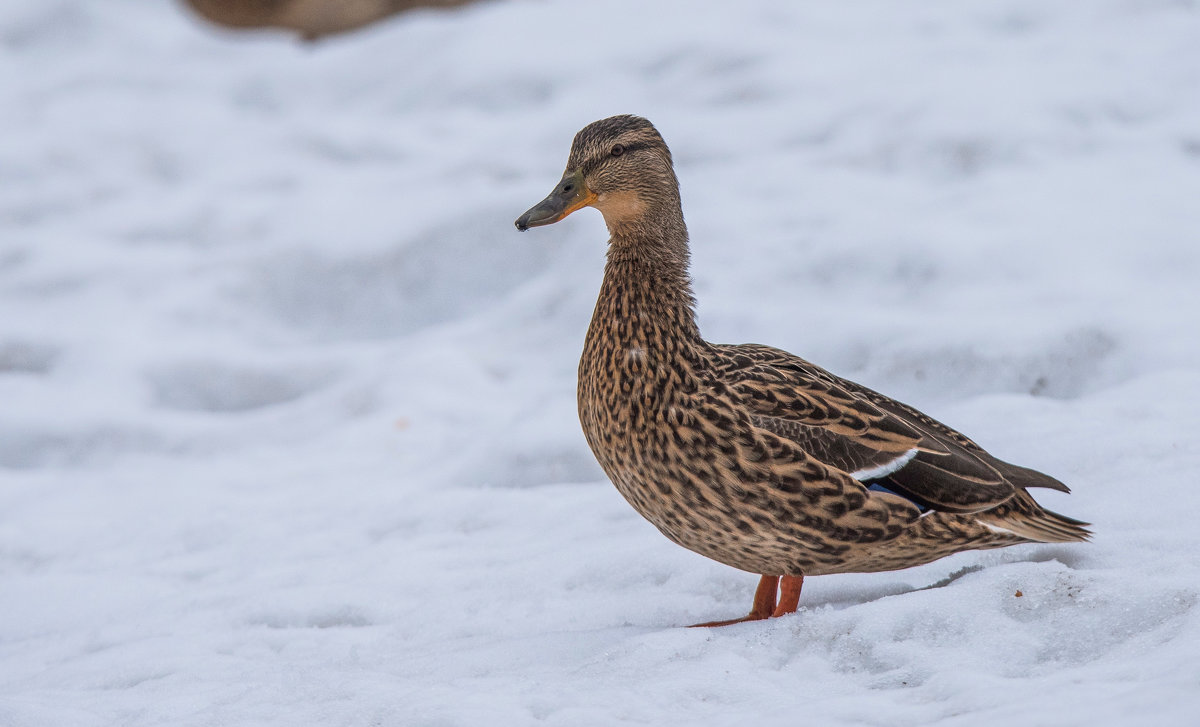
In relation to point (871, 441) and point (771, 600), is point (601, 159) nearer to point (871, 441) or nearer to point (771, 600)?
point (871, 441)

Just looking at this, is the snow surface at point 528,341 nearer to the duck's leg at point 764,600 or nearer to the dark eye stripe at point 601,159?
the duck's leg at point 764,600

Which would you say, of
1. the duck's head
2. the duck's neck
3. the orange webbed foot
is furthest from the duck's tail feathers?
the duck's head

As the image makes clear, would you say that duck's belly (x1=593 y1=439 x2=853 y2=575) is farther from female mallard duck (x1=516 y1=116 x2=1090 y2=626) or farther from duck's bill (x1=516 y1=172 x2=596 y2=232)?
duck's bill (x1=516 y1=172 x2=596 y2=232)

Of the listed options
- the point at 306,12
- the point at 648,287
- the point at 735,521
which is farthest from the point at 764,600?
the point at 306,12

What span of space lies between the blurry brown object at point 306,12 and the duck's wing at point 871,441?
8649mm

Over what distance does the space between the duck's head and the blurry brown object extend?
26.1ft

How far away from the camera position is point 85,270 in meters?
7.52

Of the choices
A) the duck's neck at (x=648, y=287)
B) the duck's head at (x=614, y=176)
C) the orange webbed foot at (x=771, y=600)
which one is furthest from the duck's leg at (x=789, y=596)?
the duck's head at (x=614, y=176)

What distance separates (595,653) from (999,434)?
2.04 m

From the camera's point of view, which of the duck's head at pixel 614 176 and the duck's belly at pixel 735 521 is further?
the duck's head at pixel 614 176

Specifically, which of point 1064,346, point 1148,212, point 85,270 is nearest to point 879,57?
point 1148,212

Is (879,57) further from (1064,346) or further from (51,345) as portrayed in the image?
(51,345)

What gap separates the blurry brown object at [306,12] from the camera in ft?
37.6

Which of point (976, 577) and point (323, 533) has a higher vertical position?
point (976, 577)
